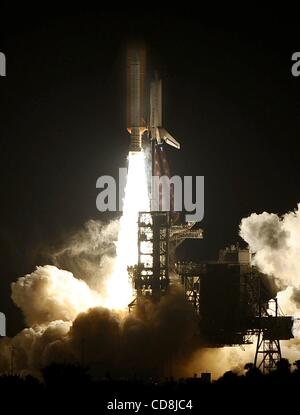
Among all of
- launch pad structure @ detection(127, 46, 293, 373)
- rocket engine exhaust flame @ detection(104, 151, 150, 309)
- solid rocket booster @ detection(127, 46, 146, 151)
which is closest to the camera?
solid rocket booster @ detection(127, 46, 146, 151)

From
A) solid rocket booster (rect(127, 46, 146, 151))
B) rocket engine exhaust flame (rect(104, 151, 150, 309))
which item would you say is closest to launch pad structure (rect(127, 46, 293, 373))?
solid rocket booster (rect(127, 46, 146, 151))

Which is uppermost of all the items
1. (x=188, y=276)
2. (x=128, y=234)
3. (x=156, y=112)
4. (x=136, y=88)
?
(x=136, y=88)

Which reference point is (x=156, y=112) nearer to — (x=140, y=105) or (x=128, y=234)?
(x=140, y=105)

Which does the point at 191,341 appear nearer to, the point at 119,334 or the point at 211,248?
the point at 119,334

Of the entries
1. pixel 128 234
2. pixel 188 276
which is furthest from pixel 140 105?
pixel 188 276

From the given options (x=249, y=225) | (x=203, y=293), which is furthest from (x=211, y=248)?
(x=203, y=293)

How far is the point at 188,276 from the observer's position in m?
65.7

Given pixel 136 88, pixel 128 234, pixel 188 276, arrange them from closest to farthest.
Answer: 1. pixel 136 88
2. pixel 188 276
3. pixel 128 234

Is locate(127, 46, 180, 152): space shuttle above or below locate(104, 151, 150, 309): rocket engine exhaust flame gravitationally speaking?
above

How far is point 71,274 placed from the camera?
66125 millimetres

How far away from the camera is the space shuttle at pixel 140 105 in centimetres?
6294

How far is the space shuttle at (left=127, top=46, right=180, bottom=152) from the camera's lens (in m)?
62.9

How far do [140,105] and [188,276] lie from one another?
734 cm

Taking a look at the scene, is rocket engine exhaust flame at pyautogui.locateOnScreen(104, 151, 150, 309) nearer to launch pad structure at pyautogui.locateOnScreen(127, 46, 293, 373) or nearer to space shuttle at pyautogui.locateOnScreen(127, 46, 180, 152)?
launch pad structure at pyautogui.locateOnScreen(127, 46, 293, 373)
